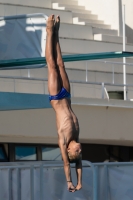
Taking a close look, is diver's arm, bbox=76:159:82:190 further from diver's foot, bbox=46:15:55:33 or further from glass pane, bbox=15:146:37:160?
glass pane, bbox=15:146:37:160

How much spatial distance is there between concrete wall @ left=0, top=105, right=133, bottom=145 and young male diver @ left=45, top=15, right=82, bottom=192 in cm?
573

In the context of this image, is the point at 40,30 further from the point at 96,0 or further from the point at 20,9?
the point at 96,0

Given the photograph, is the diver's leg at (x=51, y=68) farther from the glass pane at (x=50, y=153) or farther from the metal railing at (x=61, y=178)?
the glass pane at (x=50, y=153)

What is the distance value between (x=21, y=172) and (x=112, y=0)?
29.0ft

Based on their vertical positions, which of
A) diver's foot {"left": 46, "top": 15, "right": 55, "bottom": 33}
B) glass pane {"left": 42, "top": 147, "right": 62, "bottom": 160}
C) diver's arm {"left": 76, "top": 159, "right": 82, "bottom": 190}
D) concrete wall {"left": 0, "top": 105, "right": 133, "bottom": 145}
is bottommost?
glass pane {"left": 42, "top": 147, "right": 62, "bottom": 160}

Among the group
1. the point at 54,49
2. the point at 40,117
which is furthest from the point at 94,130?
the point at 54,49

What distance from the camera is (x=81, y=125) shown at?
14.5 m

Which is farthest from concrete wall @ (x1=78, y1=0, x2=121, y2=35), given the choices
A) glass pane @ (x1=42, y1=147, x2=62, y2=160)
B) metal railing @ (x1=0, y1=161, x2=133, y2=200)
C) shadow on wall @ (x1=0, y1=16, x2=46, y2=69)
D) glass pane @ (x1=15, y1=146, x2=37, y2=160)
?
metal railing @ (x1=0, y1=161, x2=133, y2=200)

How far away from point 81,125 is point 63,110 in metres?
6.75

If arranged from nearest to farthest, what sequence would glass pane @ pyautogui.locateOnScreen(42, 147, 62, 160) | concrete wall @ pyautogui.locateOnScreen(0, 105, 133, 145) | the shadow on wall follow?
the shadow on wall < concrete wall @ pyautogui.locateOnScreen(0, 105, 133, 145) < glass pane @ pyautogui.locateOnScreen(42, 147, 62, 160)

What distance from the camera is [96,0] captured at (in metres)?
18.7

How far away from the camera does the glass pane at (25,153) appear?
15.9m

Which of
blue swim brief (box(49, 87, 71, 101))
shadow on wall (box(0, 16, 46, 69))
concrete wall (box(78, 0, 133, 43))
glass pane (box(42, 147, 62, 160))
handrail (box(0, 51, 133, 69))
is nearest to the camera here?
blue swim brief (box(49, 87, 71, 101))

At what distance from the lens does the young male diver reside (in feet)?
25.4
